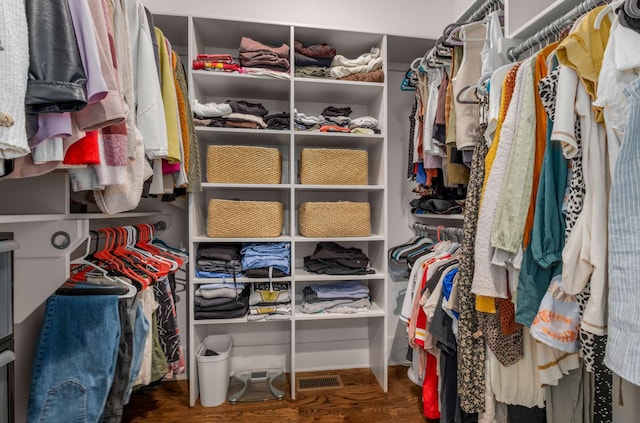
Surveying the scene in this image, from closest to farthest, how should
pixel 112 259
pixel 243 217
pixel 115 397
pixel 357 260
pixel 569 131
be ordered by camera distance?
pixel 569 131
pixel 115 397
pixel 112 259
pixel 243 217
pixel 357 260

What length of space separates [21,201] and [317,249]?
54.6 inches

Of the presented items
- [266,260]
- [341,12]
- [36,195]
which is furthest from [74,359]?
[341,12]

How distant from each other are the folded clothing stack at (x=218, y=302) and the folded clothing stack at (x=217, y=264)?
61 mm

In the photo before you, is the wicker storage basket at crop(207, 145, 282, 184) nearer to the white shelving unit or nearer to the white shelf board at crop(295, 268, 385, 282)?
the white shelving unit

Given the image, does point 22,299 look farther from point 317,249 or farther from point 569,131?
point 569,131

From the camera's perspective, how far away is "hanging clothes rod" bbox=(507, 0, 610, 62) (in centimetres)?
99

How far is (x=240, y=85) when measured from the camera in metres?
1.94

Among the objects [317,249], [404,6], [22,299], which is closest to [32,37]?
[22,299]

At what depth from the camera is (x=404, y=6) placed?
2.25 meters

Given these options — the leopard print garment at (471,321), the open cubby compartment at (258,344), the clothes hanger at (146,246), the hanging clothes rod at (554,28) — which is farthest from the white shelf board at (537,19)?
the open cubby compartment at (258,344)

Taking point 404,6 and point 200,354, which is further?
point 404,6

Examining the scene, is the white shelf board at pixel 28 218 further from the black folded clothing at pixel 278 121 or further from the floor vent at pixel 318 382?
the floor vent at pixel 318 382

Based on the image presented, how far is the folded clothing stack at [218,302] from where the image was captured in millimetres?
1819

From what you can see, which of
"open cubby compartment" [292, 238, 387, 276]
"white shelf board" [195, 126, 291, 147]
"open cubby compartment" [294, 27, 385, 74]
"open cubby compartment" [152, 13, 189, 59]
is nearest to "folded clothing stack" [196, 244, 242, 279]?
"open cubby compartment" [292, 238, 387, 276]
